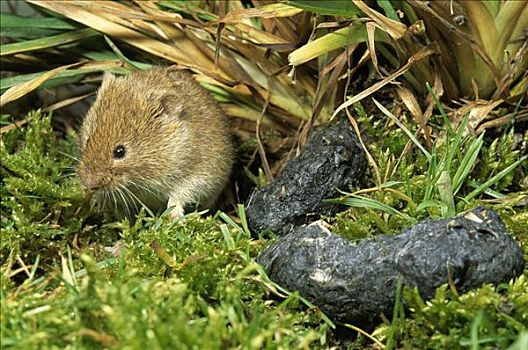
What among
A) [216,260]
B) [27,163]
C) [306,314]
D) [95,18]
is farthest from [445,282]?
[95,18]

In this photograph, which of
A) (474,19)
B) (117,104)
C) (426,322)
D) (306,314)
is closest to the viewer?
(426,322)

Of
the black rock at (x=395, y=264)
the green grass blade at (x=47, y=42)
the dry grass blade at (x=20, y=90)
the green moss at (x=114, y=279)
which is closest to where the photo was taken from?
the green moss at (x=114, y=279)

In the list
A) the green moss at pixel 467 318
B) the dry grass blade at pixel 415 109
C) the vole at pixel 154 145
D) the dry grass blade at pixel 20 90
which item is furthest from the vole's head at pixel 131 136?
the green moss at pixel 467 318

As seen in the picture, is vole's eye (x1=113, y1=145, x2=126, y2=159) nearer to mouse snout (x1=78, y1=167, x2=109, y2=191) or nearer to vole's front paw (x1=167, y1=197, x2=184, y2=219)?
mouse snout (x1=78, y1=167, x2=109, y2=191)

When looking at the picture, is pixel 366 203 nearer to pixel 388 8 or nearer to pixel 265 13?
pixel 388 8

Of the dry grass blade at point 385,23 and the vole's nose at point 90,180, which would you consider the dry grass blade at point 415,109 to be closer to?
the dry grass blade at point 385,23

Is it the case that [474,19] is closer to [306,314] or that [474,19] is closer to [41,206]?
[306,314]

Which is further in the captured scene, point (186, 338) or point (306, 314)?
point (306, 314)
